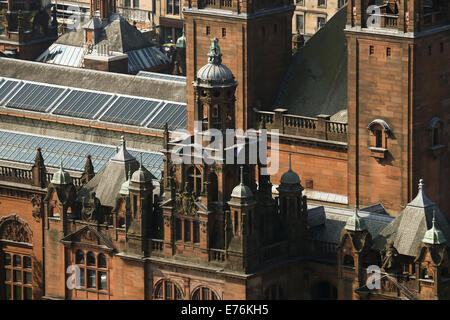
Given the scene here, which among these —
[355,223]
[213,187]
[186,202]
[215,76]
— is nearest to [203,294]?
[186,202]

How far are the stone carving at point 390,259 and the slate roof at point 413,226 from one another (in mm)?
934

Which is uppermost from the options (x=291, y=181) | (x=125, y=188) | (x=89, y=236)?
(x=291, y=181)

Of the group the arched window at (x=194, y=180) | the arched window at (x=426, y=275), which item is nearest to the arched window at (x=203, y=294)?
the arched window at (x=194, y=180)

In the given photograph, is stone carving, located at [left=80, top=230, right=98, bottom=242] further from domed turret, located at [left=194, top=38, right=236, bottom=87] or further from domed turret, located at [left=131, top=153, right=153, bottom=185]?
domed turret, located at [left=194, top=38, right=236, bottom=87]

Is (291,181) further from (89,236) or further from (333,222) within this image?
(89,236)

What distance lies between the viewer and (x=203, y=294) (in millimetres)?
191500

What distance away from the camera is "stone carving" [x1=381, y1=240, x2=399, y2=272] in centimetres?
18550

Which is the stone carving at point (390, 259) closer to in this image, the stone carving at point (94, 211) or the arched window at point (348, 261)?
the arched window at point (348, 261)

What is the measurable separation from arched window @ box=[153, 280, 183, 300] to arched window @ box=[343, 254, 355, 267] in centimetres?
1438

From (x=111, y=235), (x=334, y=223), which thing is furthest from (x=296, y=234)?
(x=111, y=235)

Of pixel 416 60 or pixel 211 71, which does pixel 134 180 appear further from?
pixel 416 60

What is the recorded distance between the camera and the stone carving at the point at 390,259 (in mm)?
185500

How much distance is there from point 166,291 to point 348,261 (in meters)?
16.2

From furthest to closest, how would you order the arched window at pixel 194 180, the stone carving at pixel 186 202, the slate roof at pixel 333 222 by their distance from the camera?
the slate roof at pixel 333 222 < the arched window at pixel 194 180 < the stone carving at pixel 186 202
